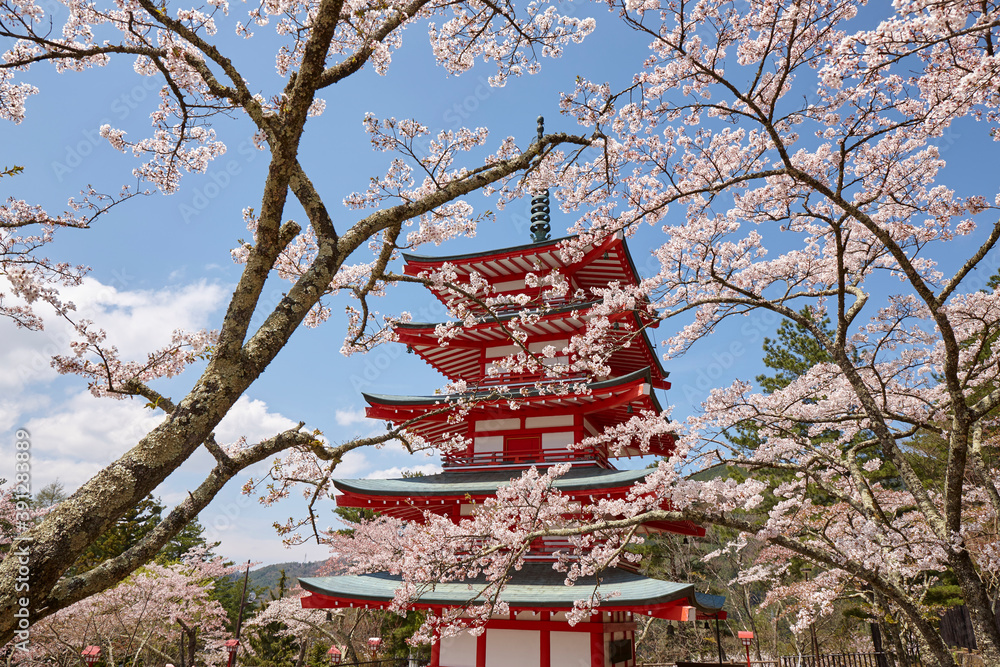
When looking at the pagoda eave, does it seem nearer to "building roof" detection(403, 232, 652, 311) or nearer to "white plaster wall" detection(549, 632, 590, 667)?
"white plaster wall" detection(549, 632, 590, 667)

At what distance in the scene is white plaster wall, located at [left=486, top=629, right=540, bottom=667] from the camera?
9172 millimetres

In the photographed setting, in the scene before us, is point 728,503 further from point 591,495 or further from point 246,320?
point 246,320

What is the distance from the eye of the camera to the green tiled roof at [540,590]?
26.9 feet

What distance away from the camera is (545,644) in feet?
29.8

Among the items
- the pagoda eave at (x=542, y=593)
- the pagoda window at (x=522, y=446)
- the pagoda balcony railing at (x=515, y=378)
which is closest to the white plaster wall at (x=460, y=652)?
the pagoda eave at (x=542, y=593)

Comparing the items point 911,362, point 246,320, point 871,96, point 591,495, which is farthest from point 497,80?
point 911,362

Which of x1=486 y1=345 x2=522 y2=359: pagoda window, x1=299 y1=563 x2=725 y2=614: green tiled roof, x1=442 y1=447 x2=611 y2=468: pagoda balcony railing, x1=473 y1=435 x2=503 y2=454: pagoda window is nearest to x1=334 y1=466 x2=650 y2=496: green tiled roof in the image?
x1=442 y1=447 x2=611 y2=468: pagoda balcony railing

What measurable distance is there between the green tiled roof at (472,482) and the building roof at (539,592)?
162cm

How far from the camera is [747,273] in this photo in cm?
787

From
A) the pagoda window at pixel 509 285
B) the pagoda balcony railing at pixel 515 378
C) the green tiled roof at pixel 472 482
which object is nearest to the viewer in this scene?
the green tiled roof at pixel 472 482

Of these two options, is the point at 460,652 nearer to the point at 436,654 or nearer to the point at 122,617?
Result: the point at 436,654

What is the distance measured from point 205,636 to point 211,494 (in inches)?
857

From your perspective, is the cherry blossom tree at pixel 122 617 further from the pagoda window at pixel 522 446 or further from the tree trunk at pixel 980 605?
the tree trunk at pixel 980 605

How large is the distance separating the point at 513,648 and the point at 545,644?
638 mm
